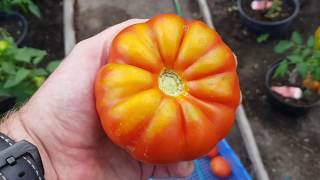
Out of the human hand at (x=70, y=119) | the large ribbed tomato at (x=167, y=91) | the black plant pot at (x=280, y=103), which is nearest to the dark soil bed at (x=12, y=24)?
the black plant pot at (x=280, y=103)

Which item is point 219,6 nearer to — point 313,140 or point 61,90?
point 313,140

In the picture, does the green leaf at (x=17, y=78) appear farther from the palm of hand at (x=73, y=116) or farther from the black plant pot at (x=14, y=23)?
the black plant pot at (x=14, y=23)

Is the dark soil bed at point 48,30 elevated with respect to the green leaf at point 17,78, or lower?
lower

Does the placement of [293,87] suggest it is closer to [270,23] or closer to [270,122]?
[270,122]

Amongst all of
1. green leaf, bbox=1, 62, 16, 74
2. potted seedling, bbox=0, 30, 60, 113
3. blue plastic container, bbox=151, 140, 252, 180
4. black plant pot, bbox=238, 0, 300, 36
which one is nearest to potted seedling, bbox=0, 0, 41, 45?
potted seedling, bbox=0, 30, 60, 113

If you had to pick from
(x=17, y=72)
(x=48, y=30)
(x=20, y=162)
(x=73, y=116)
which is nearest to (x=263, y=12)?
(x=48, y=30)

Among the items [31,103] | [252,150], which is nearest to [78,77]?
[31,103]
